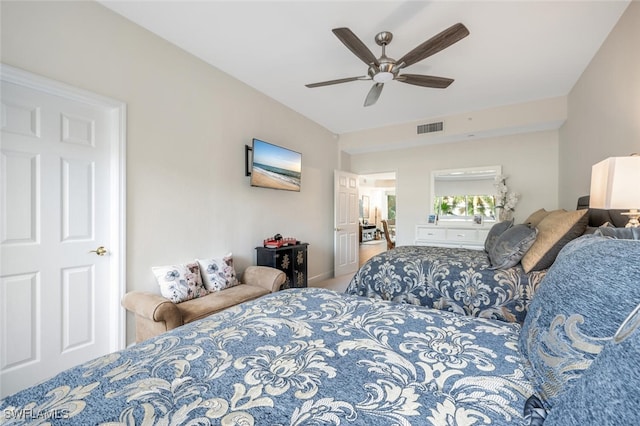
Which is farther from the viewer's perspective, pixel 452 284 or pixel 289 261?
pixel 289 261

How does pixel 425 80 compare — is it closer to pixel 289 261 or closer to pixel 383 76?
pixel 383 76

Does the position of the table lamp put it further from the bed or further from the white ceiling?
the white ceiling

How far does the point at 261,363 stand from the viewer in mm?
812

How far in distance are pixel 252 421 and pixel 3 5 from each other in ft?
9.29

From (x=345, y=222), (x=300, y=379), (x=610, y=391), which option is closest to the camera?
(x=610, y=391)

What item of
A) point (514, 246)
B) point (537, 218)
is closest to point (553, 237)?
point (514, 246)

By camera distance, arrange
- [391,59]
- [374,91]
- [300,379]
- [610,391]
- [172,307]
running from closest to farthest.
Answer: [610,391], [300,379], [172,307], [391,59], [374,91]

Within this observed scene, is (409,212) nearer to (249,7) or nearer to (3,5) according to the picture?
(249,7)

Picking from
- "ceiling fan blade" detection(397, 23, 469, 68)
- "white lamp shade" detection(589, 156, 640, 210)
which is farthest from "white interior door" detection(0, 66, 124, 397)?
"white lamp shade" detection(589, 156, 640, 210)

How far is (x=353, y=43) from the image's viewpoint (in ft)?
6.82

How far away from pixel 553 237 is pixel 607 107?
163cm

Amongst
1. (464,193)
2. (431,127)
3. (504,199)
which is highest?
(431,127)

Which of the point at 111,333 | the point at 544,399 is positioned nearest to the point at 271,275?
the point at 111,333

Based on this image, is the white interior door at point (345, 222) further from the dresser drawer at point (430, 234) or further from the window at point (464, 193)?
the window at point (464, 193)
